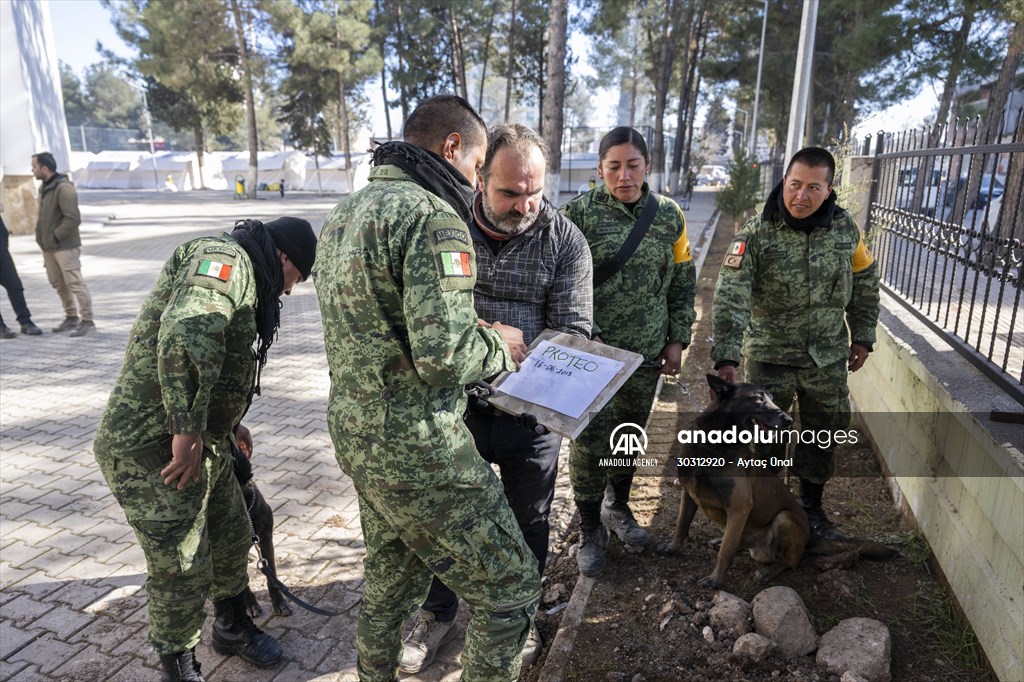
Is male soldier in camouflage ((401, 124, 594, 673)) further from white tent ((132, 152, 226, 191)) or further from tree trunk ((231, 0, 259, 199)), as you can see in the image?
white tent ((132, 152, 226, 191))

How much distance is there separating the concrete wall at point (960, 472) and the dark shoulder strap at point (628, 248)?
1.76 meters

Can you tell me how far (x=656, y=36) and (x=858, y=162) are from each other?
31.8m

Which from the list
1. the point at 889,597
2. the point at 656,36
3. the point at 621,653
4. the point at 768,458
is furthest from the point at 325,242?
the point at 656,36

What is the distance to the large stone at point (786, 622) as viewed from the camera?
9.10ft

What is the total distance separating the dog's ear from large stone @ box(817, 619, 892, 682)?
1067 millimetres

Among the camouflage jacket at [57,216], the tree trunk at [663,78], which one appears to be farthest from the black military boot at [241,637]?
the tree trunk at [663,78]

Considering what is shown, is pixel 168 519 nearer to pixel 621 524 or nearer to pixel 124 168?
pixel 621 524

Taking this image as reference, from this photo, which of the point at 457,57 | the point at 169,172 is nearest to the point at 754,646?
the point at 457,57

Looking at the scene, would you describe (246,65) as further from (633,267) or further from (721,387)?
(721,387)

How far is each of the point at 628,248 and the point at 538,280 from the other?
83 centimetres

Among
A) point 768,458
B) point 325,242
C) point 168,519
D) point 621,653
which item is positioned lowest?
point 621,653

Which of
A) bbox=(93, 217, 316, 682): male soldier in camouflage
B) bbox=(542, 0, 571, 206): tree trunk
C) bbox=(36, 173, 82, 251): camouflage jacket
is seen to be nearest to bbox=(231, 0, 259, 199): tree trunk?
bbox=(542, 0, 571, 206): tree trunk

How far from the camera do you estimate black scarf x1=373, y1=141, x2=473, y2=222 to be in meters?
2.04

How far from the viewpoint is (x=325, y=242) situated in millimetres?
2004
